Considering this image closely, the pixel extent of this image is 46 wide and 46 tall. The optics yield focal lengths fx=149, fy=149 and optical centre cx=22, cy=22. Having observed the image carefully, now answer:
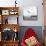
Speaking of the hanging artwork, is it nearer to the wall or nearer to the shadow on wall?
the wall

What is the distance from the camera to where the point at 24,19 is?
467cm

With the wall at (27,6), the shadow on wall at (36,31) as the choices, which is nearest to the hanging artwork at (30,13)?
the wall at (27,6)

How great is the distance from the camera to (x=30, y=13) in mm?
4668

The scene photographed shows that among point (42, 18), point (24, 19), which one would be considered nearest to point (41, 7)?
point (42, 18)

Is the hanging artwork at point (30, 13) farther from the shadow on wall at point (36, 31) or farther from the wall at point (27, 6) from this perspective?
the shadow on wall at point (36, 31)

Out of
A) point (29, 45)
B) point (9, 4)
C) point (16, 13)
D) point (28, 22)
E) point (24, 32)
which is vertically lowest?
point (29, 45)

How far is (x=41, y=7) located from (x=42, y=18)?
35cm

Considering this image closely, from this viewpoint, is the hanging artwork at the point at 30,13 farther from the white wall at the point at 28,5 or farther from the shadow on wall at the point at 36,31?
the shadow on wall at the point at 36,31

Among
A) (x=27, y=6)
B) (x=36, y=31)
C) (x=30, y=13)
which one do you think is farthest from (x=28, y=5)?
(x=36, y=31)

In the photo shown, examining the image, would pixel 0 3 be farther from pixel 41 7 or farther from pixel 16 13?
pixel 41 7

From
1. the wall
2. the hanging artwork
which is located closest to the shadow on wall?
the wall

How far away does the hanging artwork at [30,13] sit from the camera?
4648 millimetres

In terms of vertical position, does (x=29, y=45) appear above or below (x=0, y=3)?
below

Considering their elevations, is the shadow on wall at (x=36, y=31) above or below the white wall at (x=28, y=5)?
below
